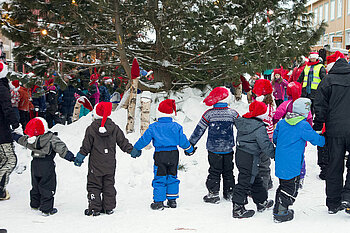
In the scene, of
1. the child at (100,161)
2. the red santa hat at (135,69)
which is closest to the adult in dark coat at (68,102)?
the red santa hat at (135,69)

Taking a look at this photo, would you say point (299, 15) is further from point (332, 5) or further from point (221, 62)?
point (332, 5)

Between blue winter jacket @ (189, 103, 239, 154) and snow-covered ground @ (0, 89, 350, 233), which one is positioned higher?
blue winter jacket @ (189, 103, 239, 154)

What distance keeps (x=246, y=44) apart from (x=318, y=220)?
155 inches

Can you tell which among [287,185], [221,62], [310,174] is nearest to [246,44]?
[221,62]

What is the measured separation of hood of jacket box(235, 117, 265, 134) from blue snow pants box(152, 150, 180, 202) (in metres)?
1.06

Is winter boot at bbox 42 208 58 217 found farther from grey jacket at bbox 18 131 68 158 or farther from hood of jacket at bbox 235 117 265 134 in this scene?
hood of jacket at bbox 235 117 265 134

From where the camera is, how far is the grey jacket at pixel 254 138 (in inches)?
186

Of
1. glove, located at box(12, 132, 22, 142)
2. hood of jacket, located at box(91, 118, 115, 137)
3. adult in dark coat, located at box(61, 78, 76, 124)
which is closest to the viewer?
hood of jacket, located at box(91, 118, 115, 137)

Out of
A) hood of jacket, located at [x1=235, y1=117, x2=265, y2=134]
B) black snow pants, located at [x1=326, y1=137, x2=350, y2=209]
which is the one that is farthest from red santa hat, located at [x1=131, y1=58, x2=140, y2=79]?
black snow pants, located at [x1=326, y1=137, x2=350, y2=209]

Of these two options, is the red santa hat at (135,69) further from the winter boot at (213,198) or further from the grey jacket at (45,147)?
the winter boot at (213,198)

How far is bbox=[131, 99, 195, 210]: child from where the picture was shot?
5184 millimetres

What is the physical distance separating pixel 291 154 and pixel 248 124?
0.68m

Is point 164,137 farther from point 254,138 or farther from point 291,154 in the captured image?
point 291,154

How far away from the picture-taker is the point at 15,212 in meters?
5.13
